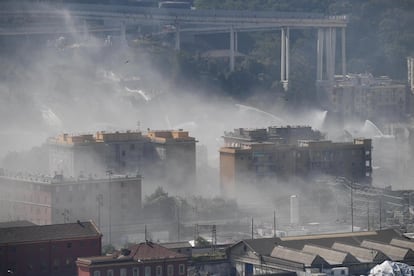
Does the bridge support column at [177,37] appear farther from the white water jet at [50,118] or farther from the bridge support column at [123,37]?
the white water jet at [50,118]

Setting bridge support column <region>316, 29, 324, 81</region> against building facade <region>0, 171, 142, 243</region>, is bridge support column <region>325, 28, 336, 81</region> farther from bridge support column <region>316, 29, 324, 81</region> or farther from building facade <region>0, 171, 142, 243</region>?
building facade <region>0, 171, 142, 243</region>

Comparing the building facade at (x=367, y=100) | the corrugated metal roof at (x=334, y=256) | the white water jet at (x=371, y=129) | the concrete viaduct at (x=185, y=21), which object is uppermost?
the concrete viaduct at (x=185, y=21)

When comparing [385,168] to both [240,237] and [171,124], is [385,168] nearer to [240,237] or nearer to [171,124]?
[171,124]

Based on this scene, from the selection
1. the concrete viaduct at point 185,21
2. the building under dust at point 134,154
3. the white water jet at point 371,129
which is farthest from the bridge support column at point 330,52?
the building under dust at point 134,154

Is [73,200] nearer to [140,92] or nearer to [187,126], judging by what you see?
[187,126]

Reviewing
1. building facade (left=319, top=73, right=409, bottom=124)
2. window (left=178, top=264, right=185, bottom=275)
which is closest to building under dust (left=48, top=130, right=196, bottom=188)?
window (left=178, top=264, right=185, bottom=275)

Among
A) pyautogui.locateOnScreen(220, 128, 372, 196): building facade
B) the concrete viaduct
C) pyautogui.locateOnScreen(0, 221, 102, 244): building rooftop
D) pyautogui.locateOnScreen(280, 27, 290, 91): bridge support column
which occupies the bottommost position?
Result: pyautogui.locateOnScreen(0, 221, 102, 244): building rooftop
